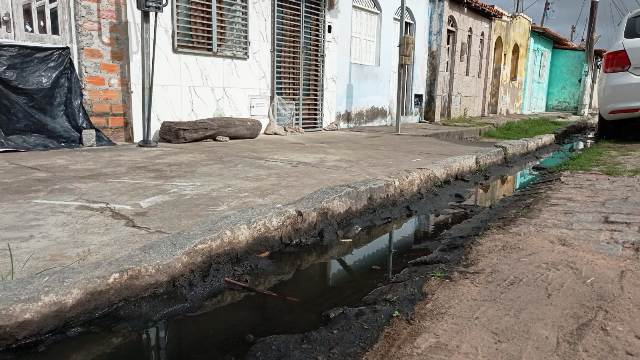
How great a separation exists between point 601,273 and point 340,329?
1.36m

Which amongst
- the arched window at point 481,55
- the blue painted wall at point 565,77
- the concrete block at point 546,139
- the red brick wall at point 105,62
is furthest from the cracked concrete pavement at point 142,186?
the blue painted wall at point 565,77

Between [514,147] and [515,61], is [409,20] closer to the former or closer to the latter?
[514,147]

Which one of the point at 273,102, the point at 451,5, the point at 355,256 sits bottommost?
the point at 355,256

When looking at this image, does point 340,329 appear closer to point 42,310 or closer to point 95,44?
point 42,310

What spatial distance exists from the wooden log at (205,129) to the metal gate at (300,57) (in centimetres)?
149

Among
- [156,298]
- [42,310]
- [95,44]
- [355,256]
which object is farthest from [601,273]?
[95,44]

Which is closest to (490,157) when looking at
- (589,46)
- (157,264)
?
(157,264)

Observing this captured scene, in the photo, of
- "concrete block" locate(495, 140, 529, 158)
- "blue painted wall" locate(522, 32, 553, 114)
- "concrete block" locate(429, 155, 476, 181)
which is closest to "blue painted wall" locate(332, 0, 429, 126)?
"concrete block" locate(495, 140, 529, 158)

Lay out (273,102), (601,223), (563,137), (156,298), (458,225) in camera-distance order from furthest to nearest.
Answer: (563,137) < (273,102) < (458,225) < (601,223) < (156,298)

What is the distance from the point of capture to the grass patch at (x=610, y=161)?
16.6 ft

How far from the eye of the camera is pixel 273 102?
26.5 feet

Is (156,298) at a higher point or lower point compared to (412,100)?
lower

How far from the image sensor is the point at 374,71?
10.5 metres

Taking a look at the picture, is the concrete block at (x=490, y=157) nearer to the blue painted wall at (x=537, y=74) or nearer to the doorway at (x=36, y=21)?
the doorway at (x=36, y=21)
